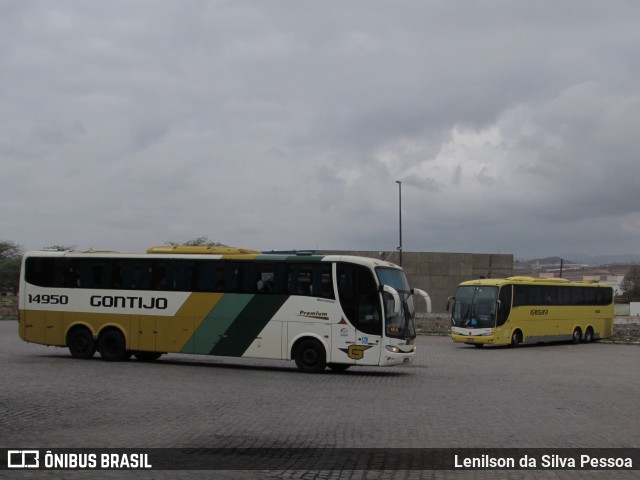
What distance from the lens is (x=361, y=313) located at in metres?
22.5

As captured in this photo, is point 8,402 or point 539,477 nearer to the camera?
point 539,477

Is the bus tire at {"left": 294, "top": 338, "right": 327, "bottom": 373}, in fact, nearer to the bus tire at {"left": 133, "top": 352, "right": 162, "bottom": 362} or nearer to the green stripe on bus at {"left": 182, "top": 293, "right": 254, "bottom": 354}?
the green stripe on bus at {"left": 182, "top": 293, "right": 254, "bottom": 354}

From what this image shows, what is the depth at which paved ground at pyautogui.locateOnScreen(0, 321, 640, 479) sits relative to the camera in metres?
10.8

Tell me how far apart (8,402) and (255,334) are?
992cm

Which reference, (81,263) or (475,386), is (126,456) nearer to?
(475,386)

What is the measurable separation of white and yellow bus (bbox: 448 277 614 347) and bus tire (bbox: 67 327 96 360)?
18.6 metres

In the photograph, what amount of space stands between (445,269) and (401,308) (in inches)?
2088

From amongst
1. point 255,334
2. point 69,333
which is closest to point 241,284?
point 255,334

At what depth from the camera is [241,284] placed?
23.8m

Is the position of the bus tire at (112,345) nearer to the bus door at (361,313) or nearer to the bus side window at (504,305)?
the bus door at (361,313)

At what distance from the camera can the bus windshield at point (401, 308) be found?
887 inches

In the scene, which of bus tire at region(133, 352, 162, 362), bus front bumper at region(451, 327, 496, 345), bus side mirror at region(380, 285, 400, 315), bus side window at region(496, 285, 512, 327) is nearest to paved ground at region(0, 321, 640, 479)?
bus tire at region(133, 352, 162, 362)

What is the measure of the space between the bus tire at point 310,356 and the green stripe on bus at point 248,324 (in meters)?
1.20

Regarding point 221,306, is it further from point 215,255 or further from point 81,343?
point 81,343
